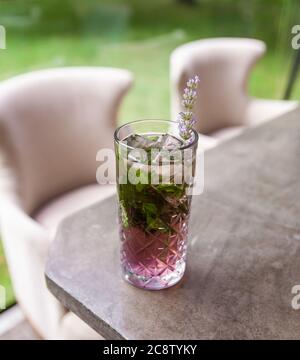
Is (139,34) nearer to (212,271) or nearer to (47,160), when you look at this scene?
(47,160)

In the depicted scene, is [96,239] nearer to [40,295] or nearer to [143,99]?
[40,295]

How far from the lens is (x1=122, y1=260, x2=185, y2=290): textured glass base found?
2.28 feet

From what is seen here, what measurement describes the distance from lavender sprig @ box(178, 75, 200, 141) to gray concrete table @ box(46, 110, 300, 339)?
0.84ft

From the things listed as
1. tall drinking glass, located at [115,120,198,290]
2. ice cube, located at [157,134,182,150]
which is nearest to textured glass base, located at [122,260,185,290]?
tall drinking glass, located at [115,120,198,290]

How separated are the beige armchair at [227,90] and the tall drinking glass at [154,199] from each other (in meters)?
1.39

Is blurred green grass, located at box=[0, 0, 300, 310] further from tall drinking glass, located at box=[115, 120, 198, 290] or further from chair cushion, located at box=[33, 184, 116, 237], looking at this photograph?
tall drinking glass, located at box=[115, 120, 198, 290]

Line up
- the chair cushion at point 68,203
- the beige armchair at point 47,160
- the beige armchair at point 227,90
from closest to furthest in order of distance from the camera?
1. the beige armchair at point 47,160
2. the chair cushion at point 68,203
3. the beige armchair at point 227,90

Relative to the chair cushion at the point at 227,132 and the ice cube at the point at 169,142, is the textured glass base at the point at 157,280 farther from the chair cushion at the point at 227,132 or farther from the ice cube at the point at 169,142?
the chair cushion at the point at 227,132

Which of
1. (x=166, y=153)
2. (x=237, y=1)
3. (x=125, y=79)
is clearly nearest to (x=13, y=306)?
(x=125, y=79)

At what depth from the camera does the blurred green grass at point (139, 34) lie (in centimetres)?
250

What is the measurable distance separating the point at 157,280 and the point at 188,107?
0.28m

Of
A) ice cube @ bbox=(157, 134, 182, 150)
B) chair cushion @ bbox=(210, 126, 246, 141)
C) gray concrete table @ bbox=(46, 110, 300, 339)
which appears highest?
ice cube @ bbox=(157, 134, 182, 150)

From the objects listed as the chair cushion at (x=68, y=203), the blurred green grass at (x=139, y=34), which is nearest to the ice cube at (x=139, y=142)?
the chair cushion at (x=68, y=203)

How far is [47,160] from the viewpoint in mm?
1406
